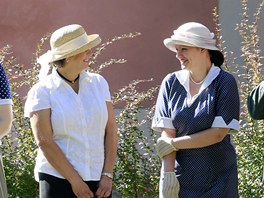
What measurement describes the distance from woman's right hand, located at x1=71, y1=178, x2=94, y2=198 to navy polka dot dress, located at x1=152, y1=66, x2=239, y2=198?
61 cm

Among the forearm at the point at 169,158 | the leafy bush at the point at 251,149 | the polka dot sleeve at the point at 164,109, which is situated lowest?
the leafy bush at the point at 251,149

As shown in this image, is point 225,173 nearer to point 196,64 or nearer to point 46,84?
point 196,64

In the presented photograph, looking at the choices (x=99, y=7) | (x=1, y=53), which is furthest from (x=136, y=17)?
(x=1, y=53)

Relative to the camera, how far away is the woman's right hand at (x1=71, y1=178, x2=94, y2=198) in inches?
220

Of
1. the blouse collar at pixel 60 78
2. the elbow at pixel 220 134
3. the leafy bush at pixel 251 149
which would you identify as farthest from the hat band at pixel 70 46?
the leafy bush at pixel 251 149

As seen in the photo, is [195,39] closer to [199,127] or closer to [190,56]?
[190,56]

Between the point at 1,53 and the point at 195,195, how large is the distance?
293 cm

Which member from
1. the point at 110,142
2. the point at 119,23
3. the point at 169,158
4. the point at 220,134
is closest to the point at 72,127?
the point at 110,142

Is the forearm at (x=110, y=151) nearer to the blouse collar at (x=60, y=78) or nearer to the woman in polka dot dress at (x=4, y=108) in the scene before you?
the blouse collar at (x=60, y=78)

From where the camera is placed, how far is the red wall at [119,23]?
10.3 metres

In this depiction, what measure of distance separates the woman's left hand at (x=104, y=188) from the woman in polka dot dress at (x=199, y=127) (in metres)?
0.38

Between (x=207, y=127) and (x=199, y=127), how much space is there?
51mm

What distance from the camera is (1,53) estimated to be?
25.5 feet

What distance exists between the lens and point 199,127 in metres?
5.55
